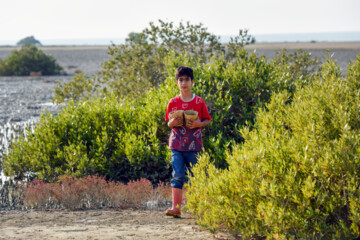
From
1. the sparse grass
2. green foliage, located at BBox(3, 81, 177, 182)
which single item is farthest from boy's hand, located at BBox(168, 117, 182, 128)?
green foliage, located at BBox(3, 81, 177, 182)

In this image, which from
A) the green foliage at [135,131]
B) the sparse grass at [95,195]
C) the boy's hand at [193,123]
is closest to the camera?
the boy's hand at [193,123]

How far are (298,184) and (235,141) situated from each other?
3.91 meters

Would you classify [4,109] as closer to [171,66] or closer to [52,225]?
[171,66]

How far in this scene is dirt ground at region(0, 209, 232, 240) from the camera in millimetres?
5875

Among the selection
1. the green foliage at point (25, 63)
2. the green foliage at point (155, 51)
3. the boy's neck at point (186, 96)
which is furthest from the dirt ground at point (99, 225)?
the green foliage at point (25, 63)

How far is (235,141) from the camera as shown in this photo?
8.84 m

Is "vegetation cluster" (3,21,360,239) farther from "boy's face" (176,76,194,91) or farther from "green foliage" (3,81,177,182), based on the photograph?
"boy's face" (176,76,194,91)

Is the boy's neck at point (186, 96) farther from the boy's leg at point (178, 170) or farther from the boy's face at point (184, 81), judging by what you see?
the boy's leg at point (178, 170)

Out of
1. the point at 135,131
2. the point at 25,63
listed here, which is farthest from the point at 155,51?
the point at 25,63

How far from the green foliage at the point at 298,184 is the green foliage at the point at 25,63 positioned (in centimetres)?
3977

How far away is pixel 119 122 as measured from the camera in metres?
9.52

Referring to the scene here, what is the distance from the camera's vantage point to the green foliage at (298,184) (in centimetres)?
486

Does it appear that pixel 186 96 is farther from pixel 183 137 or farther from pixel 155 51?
pixel 155 51

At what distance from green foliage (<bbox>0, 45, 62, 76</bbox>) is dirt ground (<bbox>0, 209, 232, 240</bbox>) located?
37425 mm
